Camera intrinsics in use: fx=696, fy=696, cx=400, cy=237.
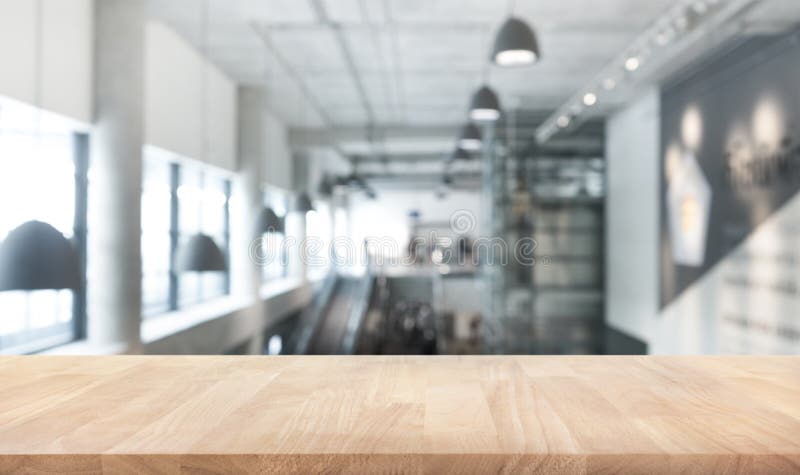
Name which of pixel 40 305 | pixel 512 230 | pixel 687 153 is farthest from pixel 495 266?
pixel 40 305

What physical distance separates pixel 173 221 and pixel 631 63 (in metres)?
5.27

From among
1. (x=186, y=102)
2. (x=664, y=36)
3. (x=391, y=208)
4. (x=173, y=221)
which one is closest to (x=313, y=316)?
(x=391, y=208)

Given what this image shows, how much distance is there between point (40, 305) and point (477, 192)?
6.47 m

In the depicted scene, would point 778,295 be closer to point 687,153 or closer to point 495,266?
point 687,153

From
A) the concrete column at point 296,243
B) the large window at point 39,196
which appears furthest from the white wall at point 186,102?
the concrete column at point 296,243

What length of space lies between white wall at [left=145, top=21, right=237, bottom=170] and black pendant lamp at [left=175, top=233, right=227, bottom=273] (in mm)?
1782

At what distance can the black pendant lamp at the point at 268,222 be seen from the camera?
6650 millimetres

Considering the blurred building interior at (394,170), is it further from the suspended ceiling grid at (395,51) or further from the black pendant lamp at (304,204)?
the black pendant lamp at (304,204)

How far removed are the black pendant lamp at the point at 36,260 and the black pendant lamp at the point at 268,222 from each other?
3690 millimetres

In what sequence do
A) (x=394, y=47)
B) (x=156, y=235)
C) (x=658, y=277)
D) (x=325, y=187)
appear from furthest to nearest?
(x=325, y=187), (x=658, y=277), (x=156, y=235), (x=394, y=47)

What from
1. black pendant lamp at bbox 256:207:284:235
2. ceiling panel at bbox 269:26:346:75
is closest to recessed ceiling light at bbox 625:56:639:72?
ceiling panel at bbox 269:26:346:75

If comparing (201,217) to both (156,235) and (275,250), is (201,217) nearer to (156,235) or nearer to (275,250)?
(156,235)

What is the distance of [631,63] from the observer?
7.31 metres

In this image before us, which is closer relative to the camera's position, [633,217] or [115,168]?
[115,168]
